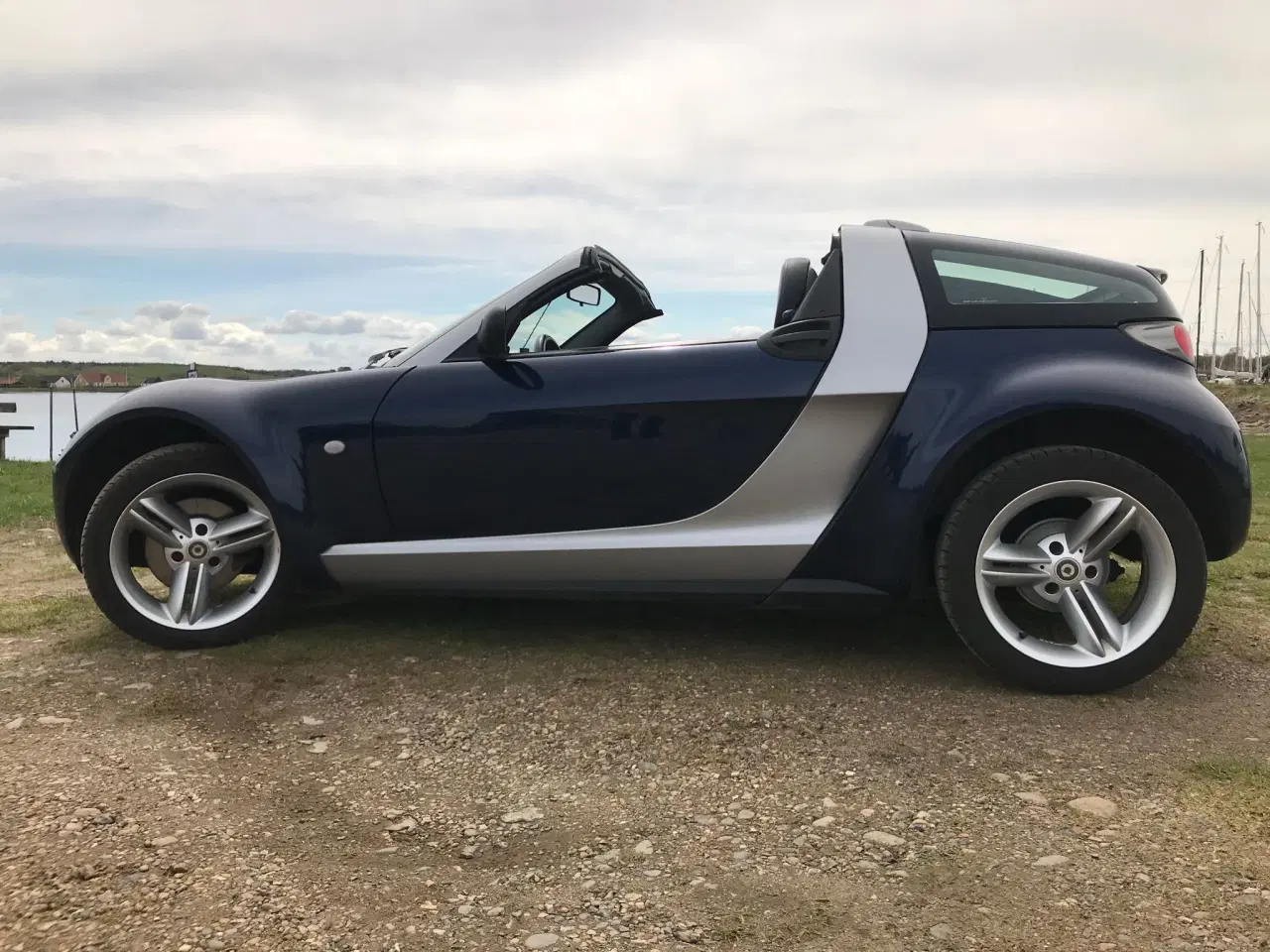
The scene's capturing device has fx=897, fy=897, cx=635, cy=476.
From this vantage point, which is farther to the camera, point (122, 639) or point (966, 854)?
point (122, 639)

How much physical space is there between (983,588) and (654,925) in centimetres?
156

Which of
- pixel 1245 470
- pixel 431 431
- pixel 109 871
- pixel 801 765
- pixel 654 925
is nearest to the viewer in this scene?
pixel 654 925

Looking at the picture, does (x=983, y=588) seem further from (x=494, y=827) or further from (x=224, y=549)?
(x=224, y=549)

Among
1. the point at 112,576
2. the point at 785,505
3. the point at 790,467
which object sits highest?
the point at 790,467

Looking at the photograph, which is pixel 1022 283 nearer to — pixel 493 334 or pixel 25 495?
pixel 493 334

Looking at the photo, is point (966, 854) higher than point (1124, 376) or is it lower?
lower

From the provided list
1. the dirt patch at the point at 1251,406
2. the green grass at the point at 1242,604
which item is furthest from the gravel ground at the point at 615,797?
the dirt patch at the point at 1251,406

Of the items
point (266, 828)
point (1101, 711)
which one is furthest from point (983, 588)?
point (266, 828)

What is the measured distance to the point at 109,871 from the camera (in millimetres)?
1762

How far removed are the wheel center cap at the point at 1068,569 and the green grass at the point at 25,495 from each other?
542 cm

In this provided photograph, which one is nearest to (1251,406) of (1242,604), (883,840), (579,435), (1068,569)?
(1242,604)

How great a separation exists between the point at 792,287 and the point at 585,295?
821mm

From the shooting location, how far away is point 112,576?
3.16 meters

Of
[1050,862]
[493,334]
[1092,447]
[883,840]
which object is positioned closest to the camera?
[1050,862]
